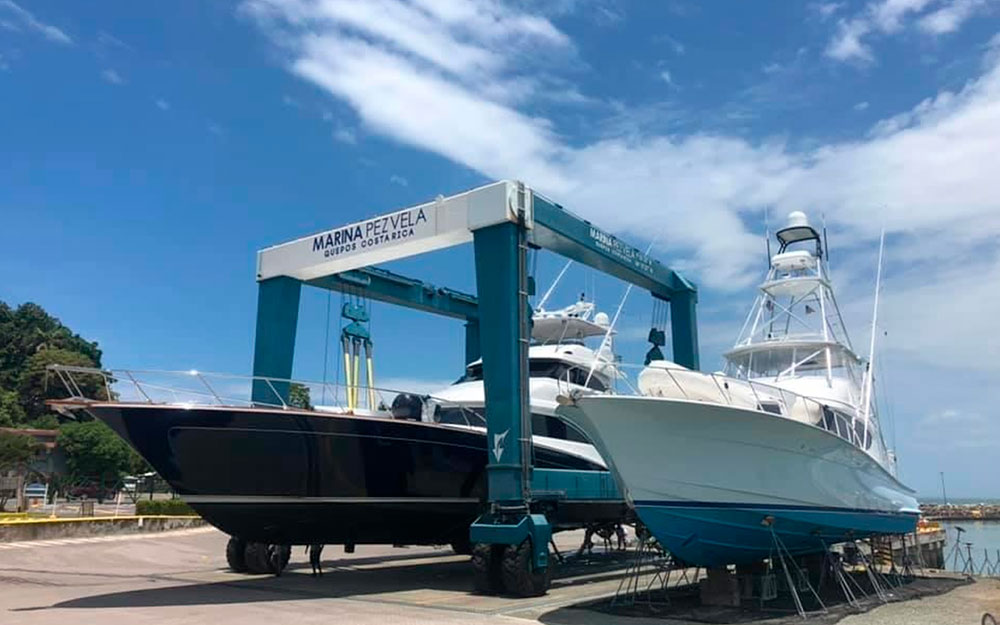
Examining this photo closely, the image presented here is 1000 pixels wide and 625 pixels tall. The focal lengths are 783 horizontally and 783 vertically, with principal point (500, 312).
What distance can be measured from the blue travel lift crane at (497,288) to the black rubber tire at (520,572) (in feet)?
0.05

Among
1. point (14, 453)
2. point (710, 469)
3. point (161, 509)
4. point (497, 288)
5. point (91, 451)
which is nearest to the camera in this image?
point (710, 469)

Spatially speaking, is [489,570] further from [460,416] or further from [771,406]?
[771,406]

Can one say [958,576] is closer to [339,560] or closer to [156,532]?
[339,560]

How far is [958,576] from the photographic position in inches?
681

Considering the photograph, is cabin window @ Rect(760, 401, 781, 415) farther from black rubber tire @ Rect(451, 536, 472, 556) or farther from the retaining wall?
the retaining wall

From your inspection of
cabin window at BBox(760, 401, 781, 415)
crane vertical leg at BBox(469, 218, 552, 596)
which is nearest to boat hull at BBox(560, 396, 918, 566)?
cabin window at BBox(760, 401, 781, 415)

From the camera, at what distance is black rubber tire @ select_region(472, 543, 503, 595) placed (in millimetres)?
12250

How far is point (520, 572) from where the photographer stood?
11836 millimetres

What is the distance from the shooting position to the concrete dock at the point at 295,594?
32.9ft

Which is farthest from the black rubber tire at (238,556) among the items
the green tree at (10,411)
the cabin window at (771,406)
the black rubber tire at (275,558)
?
the green tree at (10,411)

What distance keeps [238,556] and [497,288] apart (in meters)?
7.33

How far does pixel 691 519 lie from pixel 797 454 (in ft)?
6.43

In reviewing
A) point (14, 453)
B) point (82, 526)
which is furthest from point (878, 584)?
point (14, 453)

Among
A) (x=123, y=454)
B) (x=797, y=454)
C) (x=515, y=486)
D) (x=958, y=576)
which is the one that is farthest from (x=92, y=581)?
(x=123, y=454)
